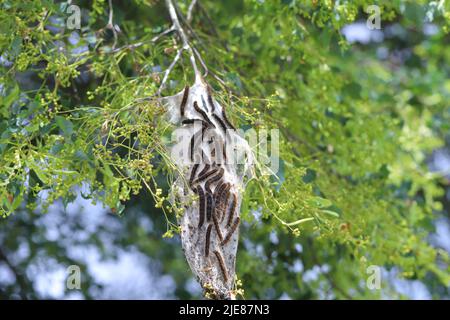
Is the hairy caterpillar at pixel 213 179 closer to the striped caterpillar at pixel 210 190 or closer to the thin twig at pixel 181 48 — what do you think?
the striped caterpillar at pixel 210 190

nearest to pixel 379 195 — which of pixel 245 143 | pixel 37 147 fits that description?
pixel 245 143

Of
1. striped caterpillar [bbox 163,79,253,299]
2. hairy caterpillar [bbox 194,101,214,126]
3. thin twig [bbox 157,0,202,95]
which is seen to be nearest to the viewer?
striped caterpillar [bbox 163,79,253,299]

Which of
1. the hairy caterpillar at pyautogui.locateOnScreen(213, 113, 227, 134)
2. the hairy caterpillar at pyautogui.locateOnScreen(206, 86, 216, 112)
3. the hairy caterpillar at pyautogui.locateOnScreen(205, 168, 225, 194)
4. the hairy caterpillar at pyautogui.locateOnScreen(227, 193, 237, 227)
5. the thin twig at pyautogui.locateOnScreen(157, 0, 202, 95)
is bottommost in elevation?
A: the hairy caterpillar at pyautogui.locateOnScreen(227, 193, 237, 227)

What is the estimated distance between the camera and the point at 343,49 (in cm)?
A: 315

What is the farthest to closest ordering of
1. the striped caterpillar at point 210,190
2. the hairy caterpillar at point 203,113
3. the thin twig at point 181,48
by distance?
the thin twig at point 181,48 → the hairy caterpillar at point 203,113 → the striped caterpillar at point 210,190

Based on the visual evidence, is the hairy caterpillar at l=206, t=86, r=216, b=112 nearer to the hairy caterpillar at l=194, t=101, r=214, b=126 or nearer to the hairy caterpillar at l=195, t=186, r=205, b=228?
the hairy caterpillar at l=194, t=101, r=214, b=126

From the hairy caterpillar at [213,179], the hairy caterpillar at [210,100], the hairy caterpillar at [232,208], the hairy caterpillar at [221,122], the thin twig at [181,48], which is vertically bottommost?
the hairy caterpillar at [232,208]

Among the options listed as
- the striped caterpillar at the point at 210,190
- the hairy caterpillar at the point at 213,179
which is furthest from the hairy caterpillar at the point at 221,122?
the hairy caterpillar at the point at 213,179

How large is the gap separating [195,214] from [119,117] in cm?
38

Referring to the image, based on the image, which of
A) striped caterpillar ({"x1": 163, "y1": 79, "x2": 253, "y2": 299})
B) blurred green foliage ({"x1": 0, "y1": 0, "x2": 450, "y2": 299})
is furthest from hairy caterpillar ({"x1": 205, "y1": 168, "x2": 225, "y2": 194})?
blurred green foliage ({"x1": 0, "y1": 0, "x2": 450, "y2": 299})

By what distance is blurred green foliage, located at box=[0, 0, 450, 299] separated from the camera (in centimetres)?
243

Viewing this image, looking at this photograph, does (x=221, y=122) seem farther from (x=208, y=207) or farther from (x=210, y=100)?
(x=208, y=207)

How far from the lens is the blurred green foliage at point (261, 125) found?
2432 mm
